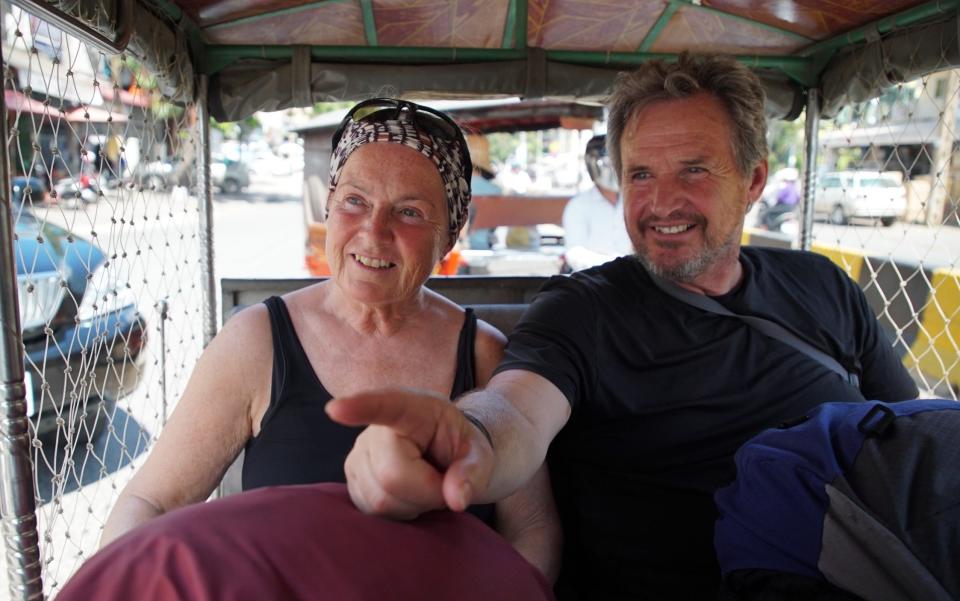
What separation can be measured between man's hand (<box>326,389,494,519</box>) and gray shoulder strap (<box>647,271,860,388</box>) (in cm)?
113

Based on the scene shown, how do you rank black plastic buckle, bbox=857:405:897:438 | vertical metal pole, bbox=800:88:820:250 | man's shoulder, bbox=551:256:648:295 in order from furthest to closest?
vertical metal pole, bbox=800:88:820:250 < man's shoulder, bbox=551:256:648:295 < black plastic buckle, bbox=857:405:897:438

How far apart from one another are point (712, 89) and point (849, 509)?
4.00 feet

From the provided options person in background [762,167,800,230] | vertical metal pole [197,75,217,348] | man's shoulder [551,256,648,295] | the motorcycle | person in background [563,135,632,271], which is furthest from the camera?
person in background [762,167,800,230]

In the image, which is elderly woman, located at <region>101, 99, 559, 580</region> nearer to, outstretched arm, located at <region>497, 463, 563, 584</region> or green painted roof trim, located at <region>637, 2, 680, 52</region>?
outstretched arm, located at <region>497, 463, 563, 584</region>

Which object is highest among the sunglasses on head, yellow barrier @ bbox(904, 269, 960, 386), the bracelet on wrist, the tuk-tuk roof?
the tuk-tuk roof

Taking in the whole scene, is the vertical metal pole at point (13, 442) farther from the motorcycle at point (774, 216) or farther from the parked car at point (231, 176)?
the parked car at point (231, 176)

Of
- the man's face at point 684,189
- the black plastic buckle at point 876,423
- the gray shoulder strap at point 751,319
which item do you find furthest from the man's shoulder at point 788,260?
the black plastic buckle at point 876,423

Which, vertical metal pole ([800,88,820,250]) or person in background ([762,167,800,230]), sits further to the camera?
person in background ([762,167,800,230])

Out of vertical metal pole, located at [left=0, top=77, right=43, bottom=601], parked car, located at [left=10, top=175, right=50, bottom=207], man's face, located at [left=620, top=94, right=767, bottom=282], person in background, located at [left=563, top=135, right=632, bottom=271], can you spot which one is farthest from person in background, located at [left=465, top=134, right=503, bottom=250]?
vertical metal pole, located at [left=0, top=77, right=43, bottom=601]

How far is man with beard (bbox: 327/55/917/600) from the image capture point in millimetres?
1799

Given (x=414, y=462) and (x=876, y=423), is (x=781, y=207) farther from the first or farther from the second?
(x=414, y=462)

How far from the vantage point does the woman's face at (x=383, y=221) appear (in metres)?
1.71

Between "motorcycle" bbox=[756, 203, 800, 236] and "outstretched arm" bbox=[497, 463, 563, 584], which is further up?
"motorcycle" bbox=[756, 203, 800, 236]

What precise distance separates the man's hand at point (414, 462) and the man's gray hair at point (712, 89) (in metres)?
1.41
